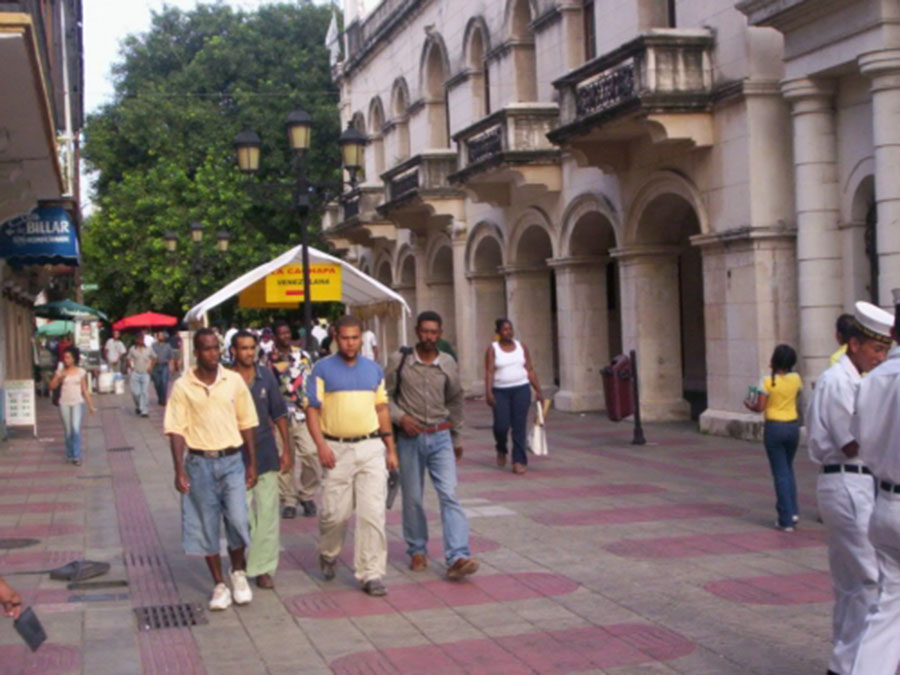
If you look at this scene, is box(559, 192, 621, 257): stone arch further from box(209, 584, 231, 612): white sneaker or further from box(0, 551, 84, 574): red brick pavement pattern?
box(209, 584, 231, 612): white sneaker

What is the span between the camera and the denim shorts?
8172mm

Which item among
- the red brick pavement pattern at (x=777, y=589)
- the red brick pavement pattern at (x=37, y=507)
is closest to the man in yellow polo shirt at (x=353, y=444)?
the red brick pavement pattern at (x=777, y=589)

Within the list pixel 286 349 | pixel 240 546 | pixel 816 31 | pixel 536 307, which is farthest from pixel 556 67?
pixel 240 546

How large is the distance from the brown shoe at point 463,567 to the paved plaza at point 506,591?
73 millimetres

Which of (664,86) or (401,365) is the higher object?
(664,86)

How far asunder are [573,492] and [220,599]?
556cm

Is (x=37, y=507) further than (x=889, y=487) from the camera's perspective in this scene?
Yes

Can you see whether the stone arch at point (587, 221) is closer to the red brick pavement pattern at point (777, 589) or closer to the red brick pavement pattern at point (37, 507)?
the red brick pavement pattern at point (37, 507)

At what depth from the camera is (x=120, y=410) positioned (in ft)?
100

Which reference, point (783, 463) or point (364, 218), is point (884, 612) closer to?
point (783, 463)

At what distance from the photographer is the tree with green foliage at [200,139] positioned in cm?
4416

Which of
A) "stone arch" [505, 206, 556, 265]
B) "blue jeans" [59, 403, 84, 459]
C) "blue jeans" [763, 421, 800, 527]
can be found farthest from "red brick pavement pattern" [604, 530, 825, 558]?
"stone arch" [505, 206, 556, 265]

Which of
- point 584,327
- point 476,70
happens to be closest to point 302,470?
point 584,327

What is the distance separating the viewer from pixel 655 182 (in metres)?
19.5
